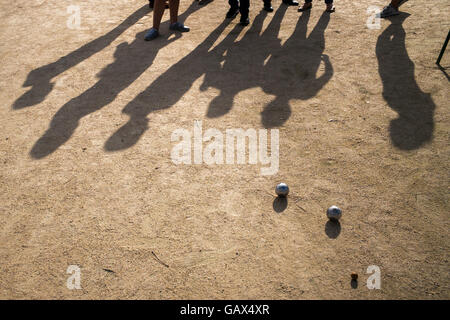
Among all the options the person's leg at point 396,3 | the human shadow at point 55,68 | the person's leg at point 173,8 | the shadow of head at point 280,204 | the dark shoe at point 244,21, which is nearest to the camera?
the shadow of head at point 280,204

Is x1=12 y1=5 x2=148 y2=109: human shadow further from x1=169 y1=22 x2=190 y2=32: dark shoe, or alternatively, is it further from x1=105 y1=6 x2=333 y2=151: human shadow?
x1=105 y1=6 x2=333 y2=151: human shadow

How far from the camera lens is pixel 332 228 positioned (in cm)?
382

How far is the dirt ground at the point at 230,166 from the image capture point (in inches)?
137

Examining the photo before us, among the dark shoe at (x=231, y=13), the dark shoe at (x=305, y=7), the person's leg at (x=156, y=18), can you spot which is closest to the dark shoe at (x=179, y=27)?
the person's leg at (x=156, y=18)

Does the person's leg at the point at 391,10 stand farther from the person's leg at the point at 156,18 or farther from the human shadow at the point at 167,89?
the person's leg at the point at 156,18

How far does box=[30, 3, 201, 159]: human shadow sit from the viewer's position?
16.9 ft

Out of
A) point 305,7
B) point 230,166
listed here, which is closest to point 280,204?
point 230,166

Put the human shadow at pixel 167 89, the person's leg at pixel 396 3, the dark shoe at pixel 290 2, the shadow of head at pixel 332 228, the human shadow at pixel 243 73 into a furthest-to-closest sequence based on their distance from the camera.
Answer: the dark shoe at pixel 290 2 → the person's leg at pixel 396 3 → the human shadow at pixel 243 73 → the human shadow at pixel 167 89 → the shadow of head at pixel 332 228

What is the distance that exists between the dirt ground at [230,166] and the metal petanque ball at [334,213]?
4.6 inches

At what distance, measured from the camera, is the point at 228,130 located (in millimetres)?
5113

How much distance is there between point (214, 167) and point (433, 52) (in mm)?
4920

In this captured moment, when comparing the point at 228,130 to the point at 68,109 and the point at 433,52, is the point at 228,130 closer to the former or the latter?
the point at 68,109
